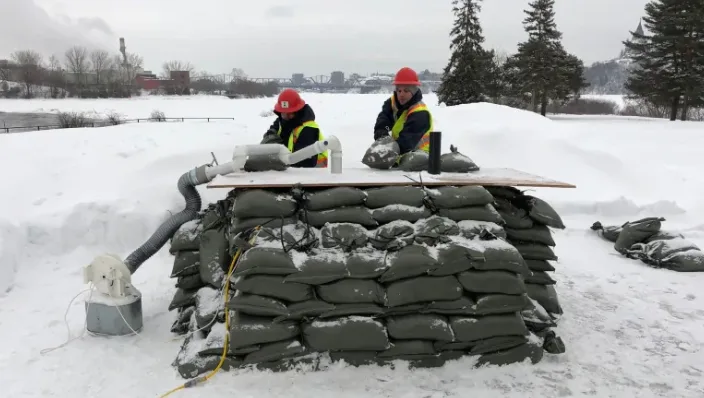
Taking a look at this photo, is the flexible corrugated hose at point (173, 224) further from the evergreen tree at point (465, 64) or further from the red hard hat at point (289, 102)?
the evergreen tree at point (465, 64)

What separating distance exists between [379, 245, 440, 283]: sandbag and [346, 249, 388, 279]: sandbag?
1.6 inches

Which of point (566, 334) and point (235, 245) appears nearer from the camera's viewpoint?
point (235, 245)

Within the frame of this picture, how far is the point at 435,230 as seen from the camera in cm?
314

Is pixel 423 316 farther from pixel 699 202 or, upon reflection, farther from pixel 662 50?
pixel 662 50

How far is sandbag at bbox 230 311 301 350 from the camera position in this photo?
2887 millimetres

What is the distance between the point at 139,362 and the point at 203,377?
1.76 feet

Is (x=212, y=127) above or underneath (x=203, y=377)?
above

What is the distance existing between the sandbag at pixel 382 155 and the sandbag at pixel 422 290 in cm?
114

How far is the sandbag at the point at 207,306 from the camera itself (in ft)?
10.4

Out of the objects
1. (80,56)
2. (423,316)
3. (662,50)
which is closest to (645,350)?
(423,316)

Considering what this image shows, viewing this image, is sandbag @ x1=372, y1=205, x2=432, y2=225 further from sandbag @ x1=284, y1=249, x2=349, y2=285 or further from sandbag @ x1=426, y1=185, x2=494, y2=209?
sandbag @ x1=284, y1=249, x2=349, y2=285

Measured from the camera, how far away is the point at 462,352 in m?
3.13

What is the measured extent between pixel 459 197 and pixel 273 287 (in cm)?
141

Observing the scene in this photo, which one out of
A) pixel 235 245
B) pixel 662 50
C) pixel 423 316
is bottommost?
pixel 423 316
